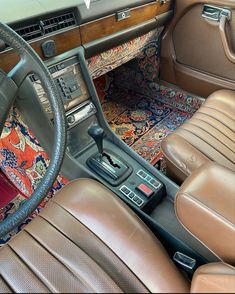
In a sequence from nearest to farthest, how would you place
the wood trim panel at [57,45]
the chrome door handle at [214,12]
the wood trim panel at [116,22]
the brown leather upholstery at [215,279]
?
the brown leather upholstery at [215,279]
the wood trim panel at [57,45]
the wood trim panel at [116,22]
the chrome door handle at [214,12]

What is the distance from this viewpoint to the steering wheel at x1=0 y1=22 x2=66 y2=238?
70cm

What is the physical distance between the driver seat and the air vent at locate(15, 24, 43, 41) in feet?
1.66

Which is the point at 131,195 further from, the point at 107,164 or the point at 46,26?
the point at 46,26

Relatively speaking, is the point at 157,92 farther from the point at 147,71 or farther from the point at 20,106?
the point at 20,106

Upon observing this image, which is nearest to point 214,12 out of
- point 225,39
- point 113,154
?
point 225,39

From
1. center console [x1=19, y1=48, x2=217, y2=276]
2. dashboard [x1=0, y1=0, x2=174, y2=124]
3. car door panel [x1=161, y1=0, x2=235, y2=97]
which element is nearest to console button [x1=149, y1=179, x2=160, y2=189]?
center console [x1=19, y1=48, x2=217, y2=276]

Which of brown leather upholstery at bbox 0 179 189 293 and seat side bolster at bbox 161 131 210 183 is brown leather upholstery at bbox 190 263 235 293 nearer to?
brown leather upholstery at bbox 0 179 189 293

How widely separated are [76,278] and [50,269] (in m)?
0.07

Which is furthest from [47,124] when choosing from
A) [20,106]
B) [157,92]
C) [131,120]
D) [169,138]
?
[157,92]

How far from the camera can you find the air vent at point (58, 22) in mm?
995

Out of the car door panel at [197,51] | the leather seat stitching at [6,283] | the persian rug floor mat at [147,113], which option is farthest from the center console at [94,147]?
the car door panel at [197,51]

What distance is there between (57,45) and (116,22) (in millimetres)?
333

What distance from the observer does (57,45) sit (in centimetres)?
105

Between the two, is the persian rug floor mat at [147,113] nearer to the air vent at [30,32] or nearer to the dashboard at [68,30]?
the dashboard at [68,30]
